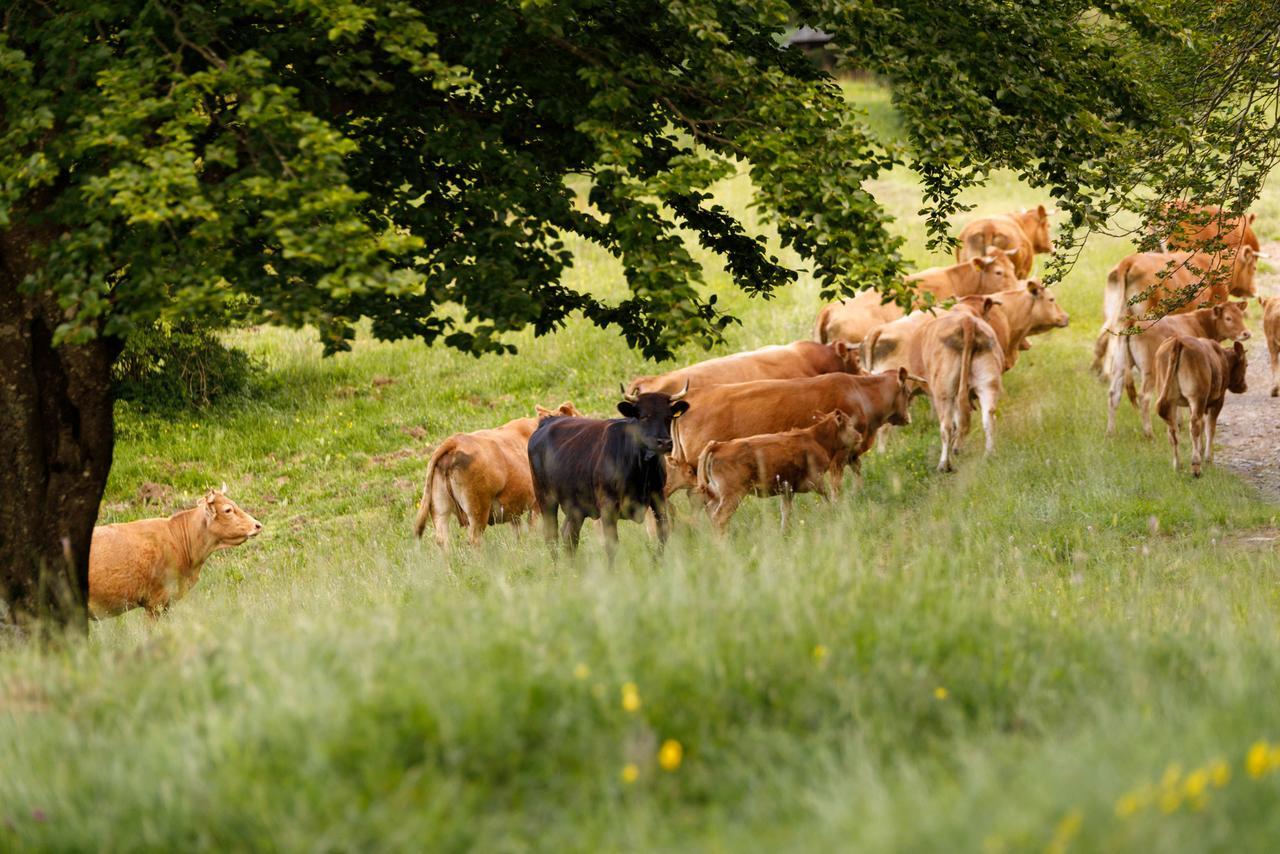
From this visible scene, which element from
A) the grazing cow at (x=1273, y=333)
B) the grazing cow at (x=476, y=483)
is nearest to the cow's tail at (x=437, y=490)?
the grazing cow at (x=476, y=483)

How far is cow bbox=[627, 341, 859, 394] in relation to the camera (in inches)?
629

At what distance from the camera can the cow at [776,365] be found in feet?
52.4

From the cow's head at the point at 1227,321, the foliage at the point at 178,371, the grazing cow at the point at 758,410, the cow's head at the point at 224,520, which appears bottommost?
the cow's head at the point at 224,520

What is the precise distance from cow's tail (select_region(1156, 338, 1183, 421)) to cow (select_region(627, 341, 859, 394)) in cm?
362

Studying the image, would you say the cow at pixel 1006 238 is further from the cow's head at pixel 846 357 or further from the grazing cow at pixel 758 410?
the grazing cow at pixel 758 410

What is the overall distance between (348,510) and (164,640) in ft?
37.0

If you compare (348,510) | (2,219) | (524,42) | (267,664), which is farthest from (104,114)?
Answer: (348,510)

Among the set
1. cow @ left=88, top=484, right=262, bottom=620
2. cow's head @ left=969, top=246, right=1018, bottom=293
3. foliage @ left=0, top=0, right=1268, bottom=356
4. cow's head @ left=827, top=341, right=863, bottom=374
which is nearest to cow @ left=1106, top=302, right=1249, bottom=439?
cow's head @ left=827, top=341, right=863, bottom=374

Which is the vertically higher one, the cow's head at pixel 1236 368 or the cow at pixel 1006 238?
the cow at pixel 1006 238

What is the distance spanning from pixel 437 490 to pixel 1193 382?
309 inches

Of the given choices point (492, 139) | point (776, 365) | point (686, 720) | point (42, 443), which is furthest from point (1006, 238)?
point (686, 720)

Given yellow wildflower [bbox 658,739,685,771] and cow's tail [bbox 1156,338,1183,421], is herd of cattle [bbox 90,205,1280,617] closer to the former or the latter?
cow's tail [bbox 1156,338,1183,421]

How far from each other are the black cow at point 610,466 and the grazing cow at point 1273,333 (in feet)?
35.7

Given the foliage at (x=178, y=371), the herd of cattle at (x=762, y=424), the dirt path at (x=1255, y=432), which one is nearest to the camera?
the herd of cattle at (x=762, y=424)
